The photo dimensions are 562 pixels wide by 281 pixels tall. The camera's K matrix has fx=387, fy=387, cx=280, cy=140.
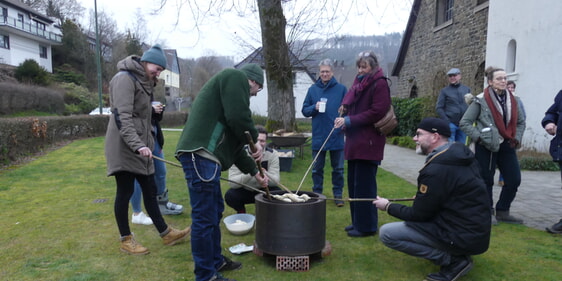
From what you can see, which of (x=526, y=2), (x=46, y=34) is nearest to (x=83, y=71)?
(x=46, y=34)

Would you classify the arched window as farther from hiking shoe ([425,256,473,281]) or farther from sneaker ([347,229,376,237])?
hiking shoe ([425,256,473,281])

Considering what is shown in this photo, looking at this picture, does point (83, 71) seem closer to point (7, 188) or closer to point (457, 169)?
point (7, 188)

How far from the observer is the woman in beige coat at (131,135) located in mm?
3172

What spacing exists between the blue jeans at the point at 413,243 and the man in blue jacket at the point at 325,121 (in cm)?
212

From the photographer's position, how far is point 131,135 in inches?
123

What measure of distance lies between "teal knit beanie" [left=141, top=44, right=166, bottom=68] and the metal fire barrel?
4.89ft

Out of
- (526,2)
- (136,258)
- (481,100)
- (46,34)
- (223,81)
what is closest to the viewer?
(223,81)

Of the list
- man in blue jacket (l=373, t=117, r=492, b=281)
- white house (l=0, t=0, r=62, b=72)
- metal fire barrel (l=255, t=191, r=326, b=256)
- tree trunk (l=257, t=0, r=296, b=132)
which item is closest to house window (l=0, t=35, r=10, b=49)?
white house (l=0, t=0, r=62, b=72)

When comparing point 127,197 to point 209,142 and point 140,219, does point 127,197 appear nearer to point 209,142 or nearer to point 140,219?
point 140,219

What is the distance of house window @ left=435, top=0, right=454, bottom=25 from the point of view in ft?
51.3

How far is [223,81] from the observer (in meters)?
2.67

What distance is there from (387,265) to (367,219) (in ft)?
2.29

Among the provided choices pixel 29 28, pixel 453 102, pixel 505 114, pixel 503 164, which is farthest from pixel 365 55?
pixel 29 28

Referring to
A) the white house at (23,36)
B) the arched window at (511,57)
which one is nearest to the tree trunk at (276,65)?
the arched window at (511,57)
